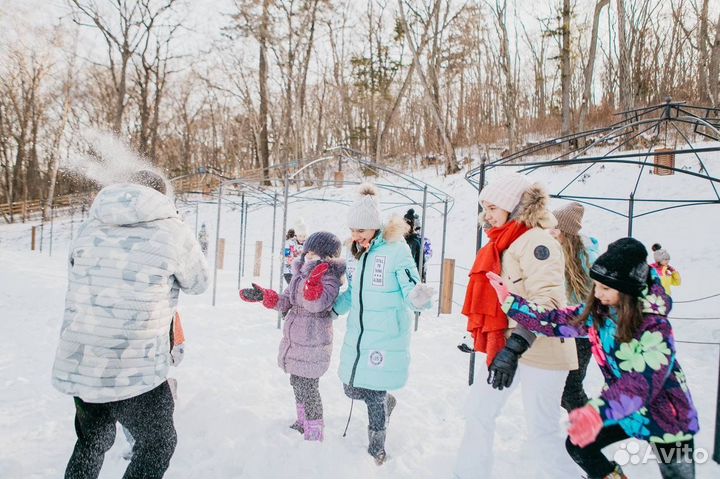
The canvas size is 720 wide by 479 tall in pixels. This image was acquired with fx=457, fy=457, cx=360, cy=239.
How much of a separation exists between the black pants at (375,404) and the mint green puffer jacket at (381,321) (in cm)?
8

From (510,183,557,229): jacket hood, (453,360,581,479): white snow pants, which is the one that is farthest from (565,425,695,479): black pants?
(510,183,557,229): jacket hood

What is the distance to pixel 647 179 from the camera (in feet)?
43.4

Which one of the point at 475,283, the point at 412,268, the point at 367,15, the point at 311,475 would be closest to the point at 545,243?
the point at 475,283

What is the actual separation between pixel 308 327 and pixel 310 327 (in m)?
0.01

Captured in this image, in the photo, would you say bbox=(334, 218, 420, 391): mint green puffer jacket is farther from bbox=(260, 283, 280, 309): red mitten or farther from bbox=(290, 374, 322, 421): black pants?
bbox=(260, 283, 280, 309): red mitten

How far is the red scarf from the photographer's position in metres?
2.45

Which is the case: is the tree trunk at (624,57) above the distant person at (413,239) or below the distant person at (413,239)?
above

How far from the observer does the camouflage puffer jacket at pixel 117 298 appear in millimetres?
1911

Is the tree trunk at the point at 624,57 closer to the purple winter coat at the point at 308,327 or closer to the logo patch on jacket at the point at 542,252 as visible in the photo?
the logo patch on jacket at the point at 542,252

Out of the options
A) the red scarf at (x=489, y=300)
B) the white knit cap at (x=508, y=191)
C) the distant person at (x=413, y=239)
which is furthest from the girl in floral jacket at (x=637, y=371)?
the distant person at (x=413, y=239)

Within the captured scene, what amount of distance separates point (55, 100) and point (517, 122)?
94.2 ft

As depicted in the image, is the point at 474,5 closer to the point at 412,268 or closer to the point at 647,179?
the point at 647,179

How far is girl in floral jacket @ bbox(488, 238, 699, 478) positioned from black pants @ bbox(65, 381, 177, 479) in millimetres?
1761

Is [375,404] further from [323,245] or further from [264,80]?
[264,80]
